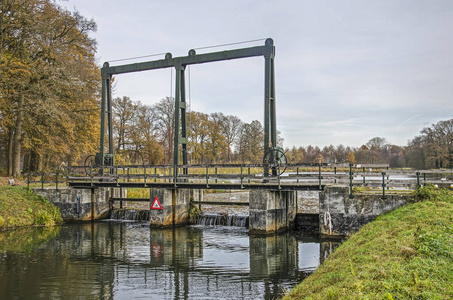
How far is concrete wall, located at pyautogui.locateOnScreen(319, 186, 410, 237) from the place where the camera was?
11.6m

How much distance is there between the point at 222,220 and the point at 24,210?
9217mm

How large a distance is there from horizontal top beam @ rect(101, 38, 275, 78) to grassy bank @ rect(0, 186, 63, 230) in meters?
7.64

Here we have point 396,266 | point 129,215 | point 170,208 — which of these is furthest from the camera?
point 129,215

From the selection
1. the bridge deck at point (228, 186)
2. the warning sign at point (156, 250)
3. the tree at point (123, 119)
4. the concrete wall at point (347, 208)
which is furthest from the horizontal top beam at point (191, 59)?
the tree at point (123, 119)

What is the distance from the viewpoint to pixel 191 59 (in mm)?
17828

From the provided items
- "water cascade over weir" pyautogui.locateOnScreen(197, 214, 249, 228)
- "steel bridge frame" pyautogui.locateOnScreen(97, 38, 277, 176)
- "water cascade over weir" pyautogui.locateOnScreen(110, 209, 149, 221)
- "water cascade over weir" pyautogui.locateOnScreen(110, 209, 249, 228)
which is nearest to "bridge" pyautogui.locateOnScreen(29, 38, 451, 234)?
"steel bridge frame" pyautogui.locateOnScreen(97, 38, 277, 176)

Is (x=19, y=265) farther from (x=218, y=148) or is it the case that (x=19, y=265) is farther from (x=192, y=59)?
(x=218, y=148)

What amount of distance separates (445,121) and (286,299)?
56.3 m

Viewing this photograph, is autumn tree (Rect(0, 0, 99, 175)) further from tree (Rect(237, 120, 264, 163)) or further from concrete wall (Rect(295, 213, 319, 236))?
tree (Rect(237, 120, 264, 163))

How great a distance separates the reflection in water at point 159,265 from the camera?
25.9 ft

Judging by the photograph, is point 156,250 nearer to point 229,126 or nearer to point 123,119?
point 123,119

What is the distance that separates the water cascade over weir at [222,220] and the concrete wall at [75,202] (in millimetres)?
5766

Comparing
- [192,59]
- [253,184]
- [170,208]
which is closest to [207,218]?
[170,208]

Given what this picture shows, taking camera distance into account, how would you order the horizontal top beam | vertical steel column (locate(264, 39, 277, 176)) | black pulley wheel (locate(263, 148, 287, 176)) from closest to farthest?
black pulley wheel (locate(263, 148, 287, 176))
vertical steel column (locate(264, 39, 277, 176))
the horizontal top beam
